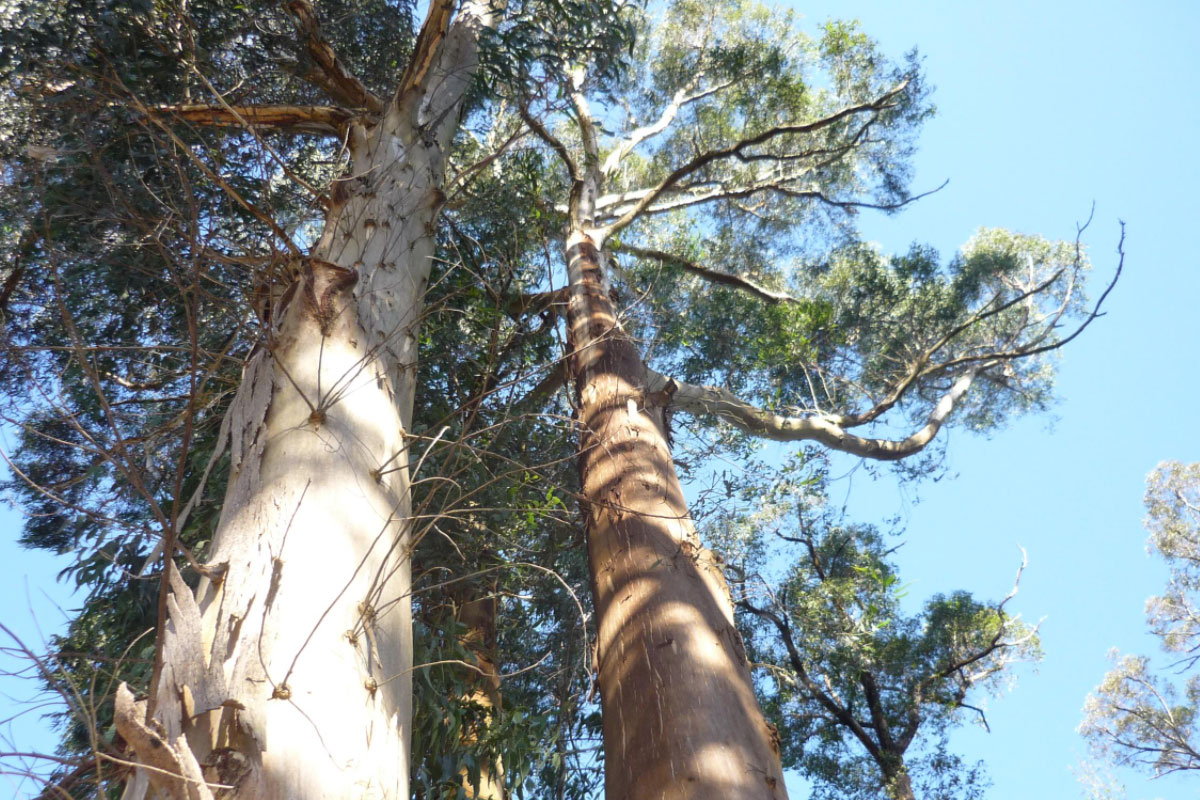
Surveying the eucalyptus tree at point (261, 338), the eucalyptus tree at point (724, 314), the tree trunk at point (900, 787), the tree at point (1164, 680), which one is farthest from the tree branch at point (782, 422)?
the tree at point (1164, 680)

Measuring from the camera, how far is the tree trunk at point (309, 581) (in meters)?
1.37

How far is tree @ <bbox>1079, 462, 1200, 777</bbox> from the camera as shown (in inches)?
420

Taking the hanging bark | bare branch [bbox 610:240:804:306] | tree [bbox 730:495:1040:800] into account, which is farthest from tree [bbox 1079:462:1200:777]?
the hanging bark

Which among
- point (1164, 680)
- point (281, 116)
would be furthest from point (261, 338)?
point (1164, 680)

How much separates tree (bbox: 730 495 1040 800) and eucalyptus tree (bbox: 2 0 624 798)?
14.8 ft

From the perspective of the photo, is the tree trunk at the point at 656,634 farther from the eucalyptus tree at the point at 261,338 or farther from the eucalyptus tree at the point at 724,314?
the eucalyptus tree at the point at 261,338

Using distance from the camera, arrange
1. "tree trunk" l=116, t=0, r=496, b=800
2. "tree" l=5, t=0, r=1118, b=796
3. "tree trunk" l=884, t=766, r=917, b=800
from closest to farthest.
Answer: "tree trunk" l=116, t=0, r=496, b=800 < "tree" l=5, t=0, r=1118, b=796 < "tree trunk" l=884, t=766, r=917, b=800

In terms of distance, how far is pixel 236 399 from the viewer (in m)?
2.28

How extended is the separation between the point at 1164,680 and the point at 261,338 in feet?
46.4

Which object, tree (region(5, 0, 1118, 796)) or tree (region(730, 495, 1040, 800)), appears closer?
tree (region(5, 0, 1118, 796))

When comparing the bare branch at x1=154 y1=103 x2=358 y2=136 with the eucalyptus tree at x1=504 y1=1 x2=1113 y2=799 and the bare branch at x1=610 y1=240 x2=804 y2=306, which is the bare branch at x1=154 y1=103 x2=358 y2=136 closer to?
the eucalyptus tree at x1=504 y1=1 x2=1113 y2=799

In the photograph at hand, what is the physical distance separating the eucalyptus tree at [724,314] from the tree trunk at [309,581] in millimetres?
915

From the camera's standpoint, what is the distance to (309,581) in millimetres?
1650

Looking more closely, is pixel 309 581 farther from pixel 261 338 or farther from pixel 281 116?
pixel 281 116
